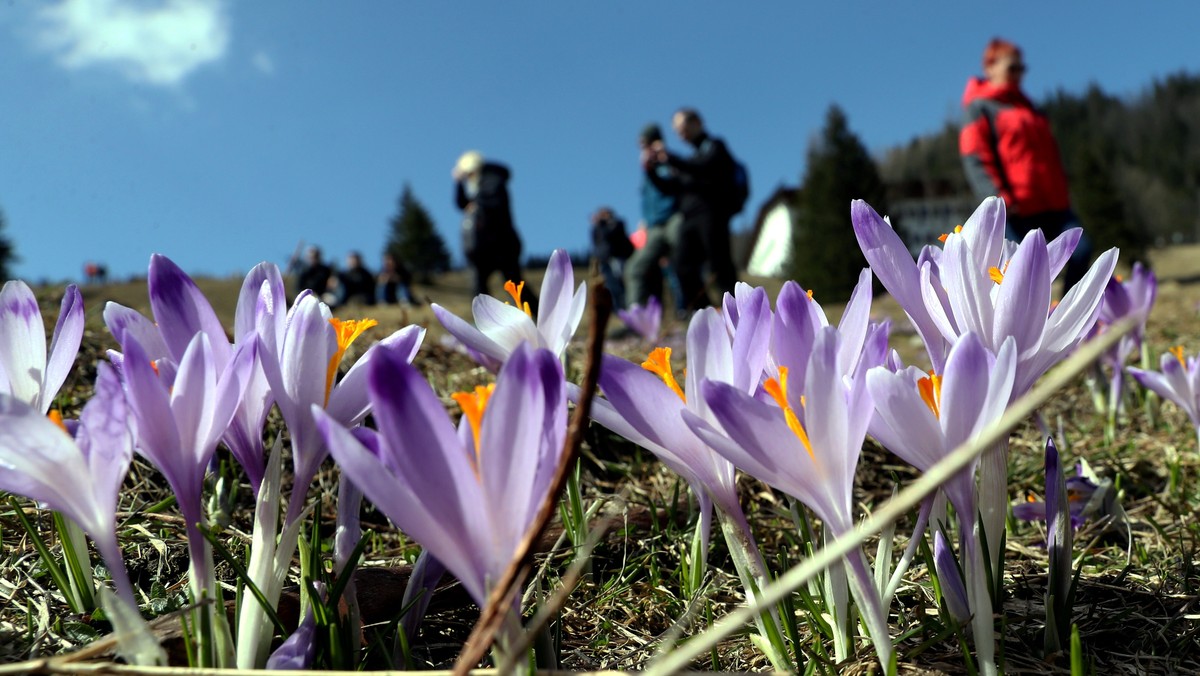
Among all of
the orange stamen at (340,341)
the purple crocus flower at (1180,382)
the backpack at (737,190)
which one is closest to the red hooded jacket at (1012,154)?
the backpack at (737,190)

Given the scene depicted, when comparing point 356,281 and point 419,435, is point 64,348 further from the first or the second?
point 356,281

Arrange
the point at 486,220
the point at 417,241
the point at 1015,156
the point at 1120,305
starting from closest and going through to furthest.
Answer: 1. the point at 1120,305
2. the point at 1015,156
3. the point at 486,220
4. the point at 417,241

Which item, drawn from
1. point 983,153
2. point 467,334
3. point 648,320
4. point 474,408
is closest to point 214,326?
point 467,334

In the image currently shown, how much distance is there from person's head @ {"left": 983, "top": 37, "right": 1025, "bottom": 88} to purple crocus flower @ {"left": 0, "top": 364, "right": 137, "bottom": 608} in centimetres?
506

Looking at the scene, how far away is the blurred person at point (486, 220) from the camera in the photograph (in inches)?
278

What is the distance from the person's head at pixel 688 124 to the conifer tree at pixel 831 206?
2185cm

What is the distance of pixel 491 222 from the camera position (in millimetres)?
7121

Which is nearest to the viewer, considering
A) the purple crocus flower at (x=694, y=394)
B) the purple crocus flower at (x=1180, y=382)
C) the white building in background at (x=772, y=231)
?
the purple crocus flower at (x=694, y=394)

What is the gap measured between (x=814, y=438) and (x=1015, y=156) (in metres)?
4.51

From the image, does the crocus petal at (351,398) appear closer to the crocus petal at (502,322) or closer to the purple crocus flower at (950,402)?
the crocus petal at (502,322)

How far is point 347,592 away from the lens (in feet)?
2.65

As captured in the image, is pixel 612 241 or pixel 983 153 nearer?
pixel 983 153

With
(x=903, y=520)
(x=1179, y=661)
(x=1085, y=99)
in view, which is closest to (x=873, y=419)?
(x=1179, y=661)

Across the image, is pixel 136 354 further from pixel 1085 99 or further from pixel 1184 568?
pixel 1085 99
